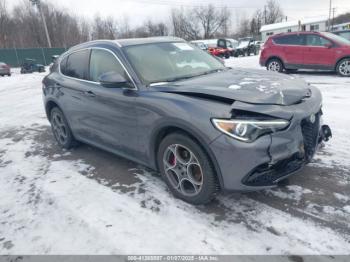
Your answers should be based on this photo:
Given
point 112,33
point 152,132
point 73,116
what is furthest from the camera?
point 112,33

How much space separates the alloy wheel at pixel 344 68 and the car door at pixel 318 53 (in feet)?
1.10

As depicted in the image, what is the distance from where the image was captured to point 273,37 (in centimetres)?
1237

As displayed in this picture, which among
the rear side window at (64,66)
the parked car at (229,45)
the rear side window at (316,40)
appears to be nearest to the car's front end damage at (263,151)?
the rear side window at (64,66)

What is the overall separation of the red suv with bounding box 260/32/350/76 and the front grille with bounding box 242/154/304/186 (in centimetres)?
917

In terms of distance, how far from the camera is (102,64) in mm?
4262

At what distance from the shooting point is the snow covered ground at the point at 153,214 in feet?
9.00

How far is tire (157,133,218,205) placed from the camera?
3.05 m

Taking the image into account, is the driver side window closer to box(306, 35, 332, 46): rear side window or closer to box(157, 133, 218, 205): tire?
box(157, 133, 218, 205): tire

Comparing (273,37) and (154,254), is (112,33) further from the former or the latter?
(154,254)

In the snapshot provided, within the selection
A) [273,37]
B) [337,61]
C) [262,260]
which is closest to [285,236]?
[262,260]

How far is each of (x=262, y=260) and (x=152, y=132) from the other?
5.46ft

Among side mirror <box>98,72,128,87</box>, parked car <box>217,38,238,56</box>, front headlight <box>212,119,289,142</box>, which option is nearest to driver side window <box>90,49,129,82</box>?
side mirror <box>98,72,128,87</box>

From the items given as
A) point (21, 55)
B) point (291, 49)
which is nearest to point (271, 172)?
point (291, 49)

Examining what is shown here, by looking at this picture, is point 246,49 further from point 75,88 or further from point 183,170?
point 183,170
